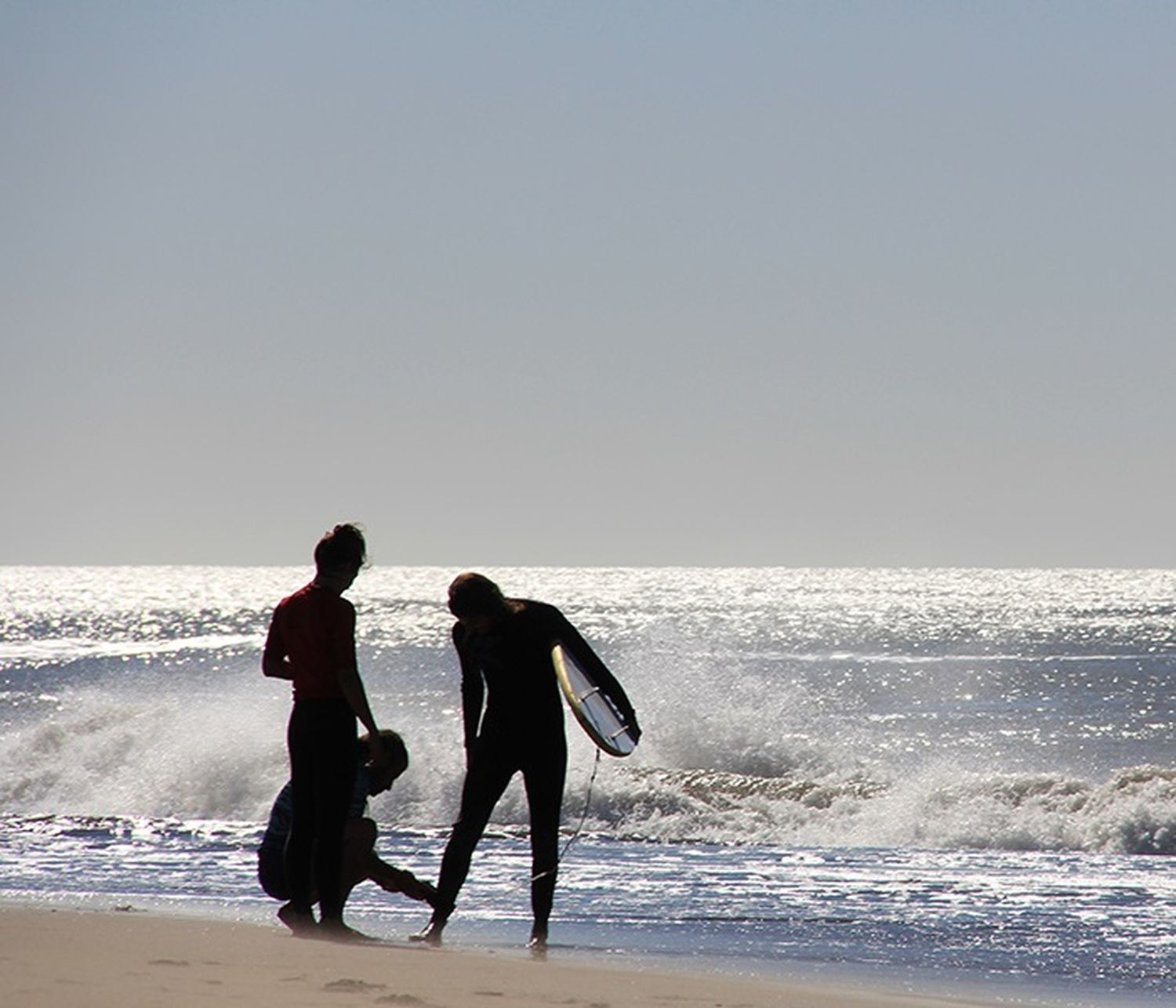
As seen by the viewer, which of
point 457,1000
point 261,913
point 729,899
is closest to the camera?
point 457,1000

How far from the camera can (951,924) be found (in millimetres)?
7906

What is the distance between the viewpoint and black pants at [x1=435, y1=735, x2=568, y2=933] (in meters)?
6.91

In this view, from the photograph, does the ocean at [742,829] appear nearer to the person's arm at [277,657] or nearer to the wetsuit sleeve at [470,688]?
the wetsuit sleeve at [470,688]

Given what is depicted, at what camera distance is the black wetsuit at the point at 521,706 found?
6871 millimetres

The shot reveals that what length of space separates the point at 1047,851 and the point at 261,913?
6.39 meters

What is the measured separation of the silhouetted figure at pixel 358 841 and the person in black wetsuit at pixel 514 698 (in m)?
0.30

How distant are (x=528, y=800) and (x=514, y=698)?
399 mm

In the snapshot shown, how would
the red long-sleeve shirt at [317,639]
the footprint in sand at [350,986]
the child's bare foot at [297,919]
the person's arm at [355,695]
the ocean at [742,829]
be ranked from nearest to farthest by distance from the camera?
the footprint in sand at [350,986] → the person's arm at [355,695] → the red long-sleeve shirt at [317,639] → the child's bare foot at [297,919] → the ocean at [742,829]

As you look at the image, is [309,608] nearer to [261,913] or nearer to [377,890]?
[261,913]

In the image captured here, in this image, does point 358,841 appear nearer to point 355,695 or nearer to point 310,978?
point 355,695

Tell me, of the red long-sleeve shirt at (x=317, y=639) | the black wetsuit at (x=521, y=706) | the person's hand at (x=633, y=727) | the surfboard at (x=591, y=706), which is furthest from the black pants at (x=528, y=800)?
the red long-sleeve shirt at (x=317, y=639)

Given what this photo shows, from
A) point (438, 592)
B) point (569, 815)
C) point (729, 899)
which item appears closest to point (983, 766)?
point (569, 815)

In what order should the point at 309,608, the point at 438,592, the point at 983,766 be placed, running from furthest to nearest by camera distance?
the point at 438,592
the point at 983,766
the point at 309,608

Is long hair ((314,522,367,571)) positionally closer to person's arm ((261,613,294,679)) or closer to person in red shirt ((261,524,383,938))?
person in red shirt ((261,524,383,938))
